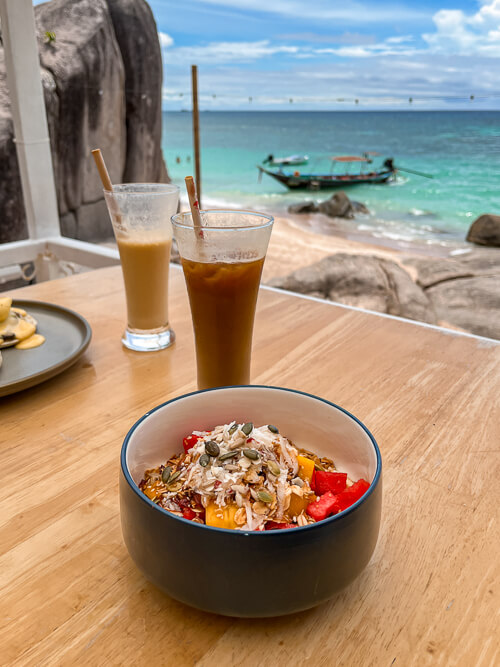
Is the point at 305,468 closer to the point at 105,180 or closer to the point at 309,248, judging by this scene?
the point at 105,180

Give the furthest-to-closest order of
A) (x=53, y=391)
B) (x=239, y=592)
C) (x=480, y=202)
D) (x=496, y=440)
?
(x=480, y=202)
(x=53, y=391)
(x=496, y=440)
(x=239, y=592)

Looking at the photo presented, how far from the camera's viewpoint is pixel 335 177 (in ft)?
39.5

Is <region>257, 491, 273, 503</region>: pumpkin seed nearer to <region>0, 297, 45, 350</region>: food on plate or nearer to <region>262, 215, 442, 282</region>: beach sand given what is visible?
<region>0, 297, 45, 350</region>: food on plate

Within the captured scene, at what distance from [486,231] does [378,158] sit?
683cm

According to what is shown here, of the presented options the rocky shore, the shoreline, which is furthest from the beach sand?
the rocky shore

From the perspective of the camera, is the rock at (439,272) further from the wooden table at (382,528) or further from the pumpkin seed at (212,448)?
the pumpkin seed at (212,448)

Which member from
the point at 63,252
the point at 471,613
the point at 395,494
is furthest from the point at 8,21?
the point at 471,613

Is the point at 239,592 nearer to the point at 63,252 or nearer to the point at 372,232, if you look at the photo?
the point at 63,252

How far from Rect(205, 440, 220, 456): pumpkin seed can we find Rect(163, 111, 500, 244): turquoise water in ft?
17.5

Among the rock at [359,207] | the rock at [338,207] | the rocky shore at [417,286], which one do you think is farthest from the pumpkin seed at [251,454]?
the rock at [359,207]

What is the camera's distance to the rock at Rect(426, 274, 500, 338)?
4.29 meters

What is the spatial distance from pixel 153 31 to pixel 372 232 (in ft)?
16.0

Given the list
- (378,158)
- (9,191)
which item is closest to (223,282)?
(9,191)

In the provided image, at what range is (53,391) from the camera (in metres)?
0.74
